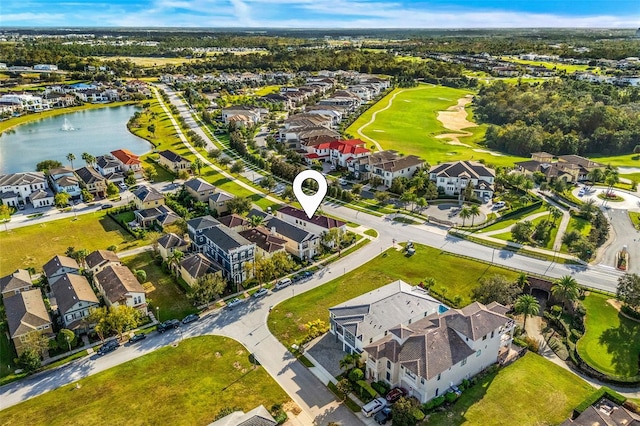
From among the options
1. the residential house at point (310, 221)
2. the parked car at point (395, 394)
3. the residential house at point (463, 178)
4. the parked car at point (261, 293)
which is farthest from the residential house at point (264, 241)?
the residential house at point (463, 178)

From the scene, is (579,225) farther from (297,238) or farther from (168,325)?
(168,325)

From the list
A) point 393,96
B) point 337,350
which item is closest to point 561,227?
point 337,350

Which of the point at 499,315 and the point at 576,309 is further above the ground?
the point at 499,315

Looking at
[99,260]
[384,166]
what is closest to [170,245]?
[99,260]

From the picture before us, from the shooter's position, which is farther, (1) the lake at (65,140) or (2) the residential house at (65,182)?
(1) the lake at (65,140)

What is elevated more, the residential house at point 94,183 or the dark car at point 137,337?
the residential house at point 94,183

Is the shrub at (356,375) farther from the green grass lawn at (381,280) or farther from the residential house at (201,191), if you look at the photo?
the residential house at (201,191)

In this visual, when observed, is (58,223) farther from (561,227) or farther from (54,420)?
(561,227)
